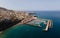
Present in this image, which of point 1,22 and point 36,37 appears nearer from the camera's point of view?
point 36,37

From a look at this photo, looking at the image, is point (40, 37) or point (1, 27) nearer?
point (40, 37)

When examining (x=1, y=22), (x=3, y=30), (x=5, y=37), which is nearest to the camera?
(x=5, y=37)

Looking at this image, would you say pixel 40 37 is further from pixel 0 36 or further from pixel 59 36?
pixel 0 36

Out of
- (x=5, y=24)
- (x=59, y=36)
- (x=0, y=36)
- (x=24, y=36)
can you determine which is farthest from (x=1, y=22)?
(x=59, y=36)

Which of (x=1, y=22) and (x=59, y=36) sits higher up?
(x=1, y=22)

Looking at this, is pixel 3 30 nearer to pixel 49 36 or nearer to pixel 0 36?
pixel 0 36

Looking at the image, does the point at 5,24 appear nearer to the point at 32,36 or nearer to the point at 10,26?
the point at 10,26

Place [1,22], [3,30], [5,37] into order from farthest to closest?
[1,22], [3,30], [5,37]

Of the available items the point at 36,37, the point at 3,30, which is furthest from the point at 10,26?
the point at 36,37
